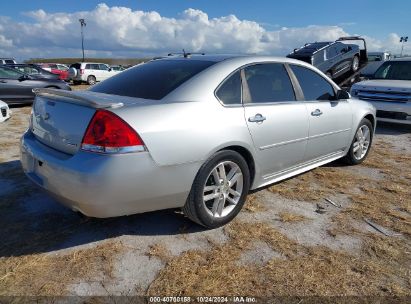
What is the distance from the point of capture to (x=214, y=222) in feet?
10.9

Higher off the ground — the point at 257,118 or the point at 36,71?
the point at 36,71

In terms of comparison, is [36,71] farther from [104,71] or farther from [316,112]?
[104,71]

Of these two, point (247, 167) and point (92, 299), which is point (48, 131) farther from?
point (247, 167)

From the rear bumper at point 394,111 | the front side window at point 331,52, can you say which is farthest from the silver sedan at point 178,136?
the front side window at point 331,52

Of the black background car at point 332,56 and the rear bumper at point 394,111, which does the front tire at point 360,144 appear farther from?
the black background car at point 332,56

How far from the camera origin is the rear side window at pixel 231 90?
3.30m

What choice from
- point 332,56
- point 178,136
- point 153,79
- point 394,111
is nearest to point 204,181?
point 178,136

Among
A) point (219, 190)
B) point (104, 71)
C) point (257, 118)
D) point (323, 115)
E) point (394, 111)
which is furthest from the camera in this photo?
point (104, 71)

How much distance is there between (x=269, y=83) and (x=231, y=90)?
0.64 meters

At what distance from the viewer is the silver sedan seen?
2.69m

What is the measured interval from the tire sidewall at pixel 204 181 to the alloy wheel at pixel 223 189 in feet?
0.11

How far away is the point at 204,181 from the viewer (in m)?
3.11

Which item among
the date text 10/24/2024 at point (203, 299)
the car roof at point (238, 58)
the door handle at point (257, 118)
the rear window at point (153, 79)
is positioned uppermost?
the car roof at point (238, 58)

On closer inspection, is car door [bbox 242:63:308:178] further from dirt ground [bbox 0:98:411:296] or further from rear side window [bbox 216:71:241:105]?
dirt ground [bbox 0:98:411:296]
